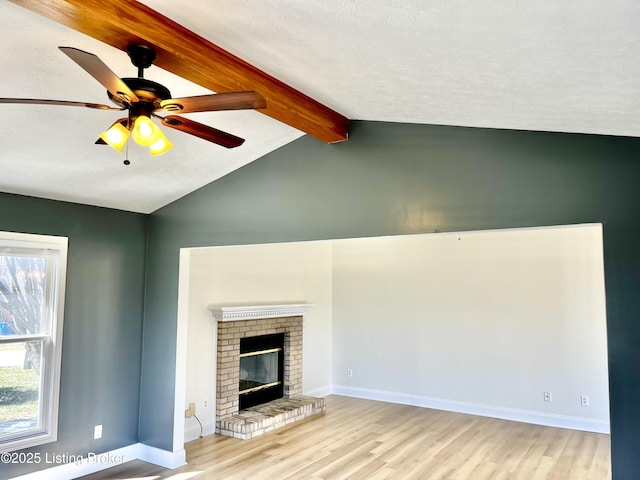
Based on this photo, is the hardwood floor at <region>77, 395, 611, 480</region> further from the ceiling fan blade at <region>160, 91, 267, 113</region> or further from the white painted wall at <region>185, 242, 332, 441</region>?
the ceiling fan blade at <region>160, 91, 267, 113</region>

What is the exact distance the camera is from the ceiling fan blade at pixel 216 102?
2.00 m

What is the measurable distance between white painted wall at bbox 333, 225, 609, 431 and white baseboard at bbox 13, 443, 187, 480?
138 inches

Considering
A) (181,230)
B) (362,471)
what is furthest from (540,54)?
(362,471)

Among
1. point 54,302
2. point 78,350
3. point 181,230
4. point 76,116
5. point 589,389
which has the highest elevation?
point 76,116

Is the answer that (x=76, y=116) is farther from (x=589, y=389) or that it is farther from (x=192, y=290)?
(x=589, y=389)

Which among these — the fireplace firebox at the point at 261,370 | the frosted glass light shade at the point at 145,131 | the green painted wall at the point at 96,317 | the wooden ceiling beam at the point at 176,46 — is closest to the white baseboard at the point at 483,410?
the fireplace firebox at the point at 261,370

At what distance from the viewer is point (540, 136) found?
2.88 meters

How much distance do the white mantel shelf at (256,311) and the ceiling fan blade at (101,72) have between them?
3.86 meters

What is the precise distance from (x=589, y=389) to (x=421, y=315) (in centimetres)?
222

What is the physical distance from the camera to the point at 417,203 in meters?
3.29

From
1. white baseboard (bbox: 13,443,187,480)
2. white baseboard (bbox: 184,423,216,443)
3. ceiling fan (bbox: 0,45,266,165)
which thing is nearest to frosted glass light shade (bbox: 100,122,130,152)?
ceiling fan (bbox: 0,45,266,165)

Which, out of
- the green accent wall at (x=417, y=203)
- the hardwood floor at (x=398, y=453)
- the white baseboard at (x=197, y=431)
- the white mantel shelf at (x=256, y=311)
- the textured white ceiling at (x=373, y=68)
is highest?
the textured white ceiling at (x=373, y=68)

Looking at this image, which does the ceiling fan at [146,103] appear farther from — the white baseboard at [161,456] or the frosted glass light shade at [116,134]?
the white baseboard at [161,456]

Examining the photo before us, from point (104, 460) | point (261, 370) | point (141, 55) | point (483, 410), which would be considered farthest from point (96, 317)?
point (483, 410)
